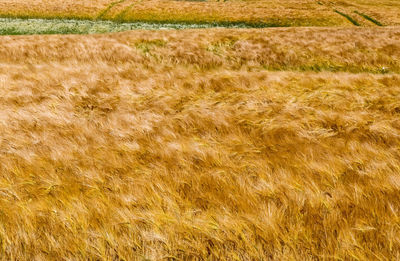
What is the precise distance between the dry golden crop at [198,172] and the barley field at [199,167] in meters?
0.01

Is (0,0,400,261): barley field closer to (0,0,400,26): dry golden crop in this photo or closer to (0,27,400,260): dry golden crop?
(0,27,400,260): dry golden crop

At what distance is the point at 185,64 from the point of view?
10.1m

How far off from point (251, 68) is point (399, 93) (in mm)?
5644

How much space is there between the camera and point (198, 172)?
2047 mm

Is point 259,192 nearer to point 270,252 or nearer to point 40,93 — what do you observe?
point 270,252

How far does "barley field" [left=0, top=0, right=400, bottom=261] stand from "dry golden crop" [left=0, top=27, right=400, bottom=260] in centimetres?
1

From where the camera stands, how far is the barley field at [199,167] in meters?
1.42

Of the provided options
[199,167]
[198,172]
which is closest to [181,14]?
[199,167]

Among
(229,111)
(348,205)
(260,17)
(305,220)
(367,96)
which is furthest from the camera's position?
(260,17)

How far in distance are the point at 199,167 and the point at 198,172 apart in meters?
0.11

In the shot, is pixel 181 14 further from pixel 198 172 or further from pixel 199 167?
pixel 198 172

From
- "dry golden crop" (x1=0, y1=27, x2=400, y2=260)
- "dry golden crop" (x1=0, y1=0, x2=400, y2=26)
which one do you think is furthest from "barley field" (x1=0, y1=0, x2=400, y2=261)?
"dry golden crop" (x1=0, y1=0, x2=400, y2=26)

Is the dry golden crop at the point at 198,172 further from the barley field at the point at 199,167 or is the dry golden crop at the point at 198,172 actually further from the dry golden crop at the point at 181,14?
the dry golden crop at the point at 181,14

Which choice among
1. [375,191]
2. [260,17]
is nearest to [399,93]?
[375,191]
